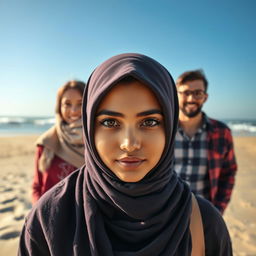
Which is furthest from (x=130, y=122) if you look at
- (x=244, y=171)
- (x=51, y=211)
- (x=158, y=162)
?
(x=244, y=171)

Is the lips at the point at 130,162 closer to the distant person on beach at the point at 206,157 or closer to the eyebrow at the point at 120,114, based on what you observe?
the eyebrow at the point at 120,114

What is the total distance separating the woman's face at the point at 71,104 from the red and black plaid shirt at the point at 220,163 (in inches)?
57.2

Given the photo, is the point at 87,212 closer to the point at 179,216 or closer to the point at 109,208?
the point at 109,208

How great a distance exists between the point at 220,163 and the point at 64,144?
168 cm

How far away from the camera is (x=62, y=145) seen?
240cm

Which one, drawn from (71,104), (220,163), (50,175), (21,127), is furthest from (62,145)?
(21,127)

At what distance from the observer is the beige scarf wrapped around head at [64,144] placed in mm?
2283

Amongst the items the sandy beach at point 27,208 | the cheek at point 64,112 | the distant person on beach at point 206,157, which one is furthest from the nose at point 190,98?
the sandy beach at point 27,208

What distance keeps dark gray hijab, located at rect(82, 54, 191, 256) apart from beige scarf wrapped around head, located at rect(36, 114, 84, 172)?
4.23 ft

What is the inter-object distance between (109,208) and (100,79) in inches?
23.9

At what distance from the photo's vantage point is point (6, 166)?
760 centimetres

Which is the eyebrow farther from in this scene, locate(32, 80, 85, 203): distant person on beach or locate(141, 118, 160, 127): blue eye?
locate(32, 80, 85, 203): distant person on beach

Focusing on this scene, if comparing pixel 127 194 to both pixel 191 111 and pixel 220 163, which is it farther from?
pixel 191 111

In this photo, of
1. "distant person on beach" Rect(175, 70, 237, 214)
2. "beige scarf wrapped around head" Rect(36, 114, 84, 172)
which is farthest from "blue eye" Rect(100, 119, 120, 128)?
"distant person on beach" Rect(175, 70, 237, 214)
